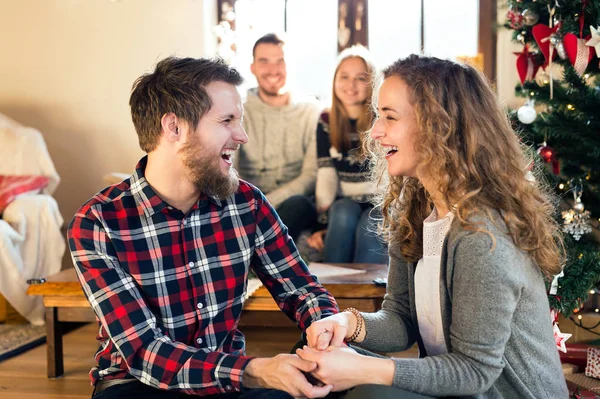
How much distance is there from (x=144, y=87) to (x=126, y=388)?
0.67 metres

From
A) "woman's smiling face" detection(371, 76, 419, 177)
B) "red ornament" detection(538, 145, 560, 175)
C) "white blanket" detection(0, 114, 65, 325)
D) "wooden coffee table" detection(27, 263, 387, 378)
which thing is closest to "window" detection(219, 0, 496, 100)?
"white blanket" detection(0, 114, 65, 325)

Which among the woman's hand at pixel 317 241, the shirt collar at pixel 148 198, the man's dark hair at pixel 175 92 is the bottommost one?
the woman's hand at pixel 317 241

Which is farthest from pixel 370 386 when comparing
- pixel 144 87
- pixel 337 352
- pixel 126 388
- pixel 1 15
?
pixel 1 15

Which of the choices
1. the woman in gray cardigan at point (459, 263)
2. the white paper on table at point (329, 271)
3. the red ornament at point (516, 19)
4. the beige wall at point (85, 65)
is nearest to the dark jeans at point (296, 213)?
the white paper on table at point (329, 271)

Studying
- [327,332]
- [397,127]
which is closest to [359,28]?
[397,127]

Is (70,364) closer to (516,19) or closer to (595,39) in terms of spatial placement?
(516,19)

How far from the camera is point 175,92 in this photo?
1705 mm

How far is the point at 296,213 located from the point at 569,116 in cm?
138

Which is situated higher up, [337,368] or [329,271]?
[337,368]

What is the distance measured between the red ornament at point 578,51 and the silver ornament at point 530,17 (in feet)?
0.59

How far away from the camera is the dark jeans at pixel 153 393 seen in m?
1.50

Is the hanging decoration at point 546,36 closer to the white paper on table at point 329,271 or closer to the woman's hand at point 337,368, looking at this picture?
the white paper on table at point 329,271

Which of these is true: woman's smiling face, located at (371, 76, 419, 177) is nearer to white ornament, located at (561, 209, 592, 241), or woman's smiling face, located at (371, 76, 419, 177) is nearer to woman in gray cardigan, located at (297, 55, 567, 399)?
woman in gray cardigan, located at (297, 55, 567, 399)

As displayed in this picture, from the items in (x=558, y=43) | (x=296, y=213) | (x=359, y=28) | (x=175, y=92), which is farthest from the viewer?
(x=359, y=28)
